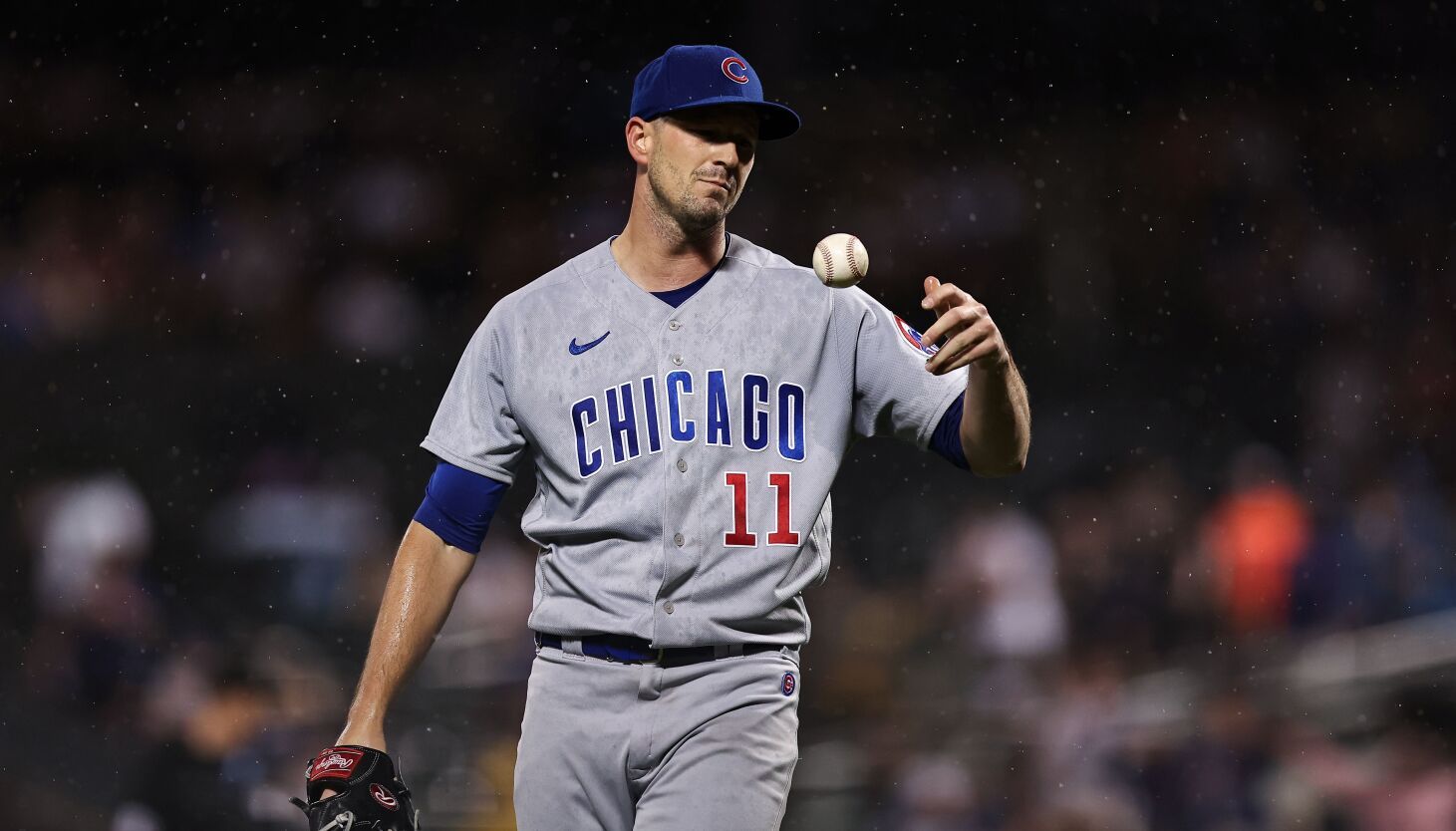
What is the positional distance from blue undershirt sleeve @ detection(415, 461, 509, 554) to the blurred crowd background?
12.1ft

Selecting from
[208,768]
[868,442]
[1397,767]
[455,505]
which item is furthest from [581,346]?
[868,442]

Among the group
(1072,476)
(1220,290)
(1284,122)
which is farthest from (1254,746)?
(1284,122)

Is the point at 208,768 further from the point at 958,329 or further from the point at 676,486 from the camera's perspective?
the point at 958,329

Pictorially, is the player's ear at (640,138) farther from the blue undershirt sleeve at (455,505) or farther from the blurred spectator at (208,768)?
the blurred spectator at (208,768)

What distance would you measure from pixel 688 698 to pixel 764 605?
17 cm

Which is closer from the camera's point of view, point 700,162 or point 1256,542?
point 700,162

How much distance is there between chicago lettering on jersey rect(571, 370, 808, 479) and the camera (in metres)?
2.24

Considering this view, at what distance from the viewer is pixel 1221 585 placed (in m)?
6.20

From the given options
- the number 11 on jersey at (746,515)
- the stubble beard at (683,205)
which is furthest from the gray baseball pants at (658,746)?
the stubble beard at (683,205)

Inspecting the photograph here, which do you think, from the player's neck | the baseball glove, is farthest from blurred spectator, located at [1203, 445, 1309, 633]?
the baseball glove

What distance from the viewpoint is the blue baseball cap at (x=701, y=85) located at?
230 cm

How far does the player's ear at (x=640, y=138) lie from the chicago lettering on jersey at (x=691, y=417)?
0.39 m

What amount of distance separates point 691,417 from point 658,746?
493 mm

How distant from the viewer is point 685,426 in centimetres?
224
